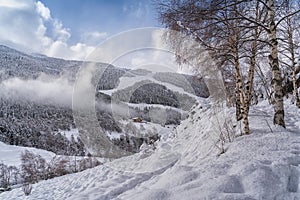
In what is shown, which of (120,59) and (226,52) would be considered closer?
(226,52)

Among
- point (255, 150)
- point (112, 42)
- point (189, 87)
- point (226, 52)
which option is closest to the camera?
point (255, 150)

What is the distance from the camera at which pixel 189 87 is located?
812 centimetres

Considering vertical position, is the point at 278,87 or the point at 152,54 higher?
the point at 152,54

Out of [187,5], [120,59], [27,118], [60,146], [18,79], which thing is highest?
[18,79]

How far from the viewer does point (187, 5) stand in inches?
171

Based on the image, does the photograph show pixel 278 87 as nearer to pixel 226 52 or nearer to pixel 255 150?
pixel 226 52

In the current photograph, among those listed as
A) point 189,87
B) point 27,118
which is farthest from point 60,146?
point 189,87

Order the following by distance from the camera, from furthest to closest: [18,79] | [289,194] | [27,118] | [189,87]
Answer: [18,79], [27,118], [189,87], [289,194]

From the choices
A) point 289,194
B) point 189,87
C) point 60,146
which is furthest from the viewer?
point 60,146

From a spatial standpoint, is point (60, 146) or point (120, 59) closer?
point (120, 59)

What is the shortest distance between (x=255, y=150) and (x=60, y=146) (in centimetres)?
8917

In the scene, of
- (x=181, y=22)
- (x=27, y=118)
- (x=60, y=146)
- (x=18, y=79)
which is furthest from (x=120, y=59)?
(x=18, y=79)

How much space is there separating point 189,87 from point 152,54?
2138mm

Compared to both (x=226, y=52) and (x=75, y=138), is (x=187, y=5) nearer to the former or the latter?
(x=226, y=52)
